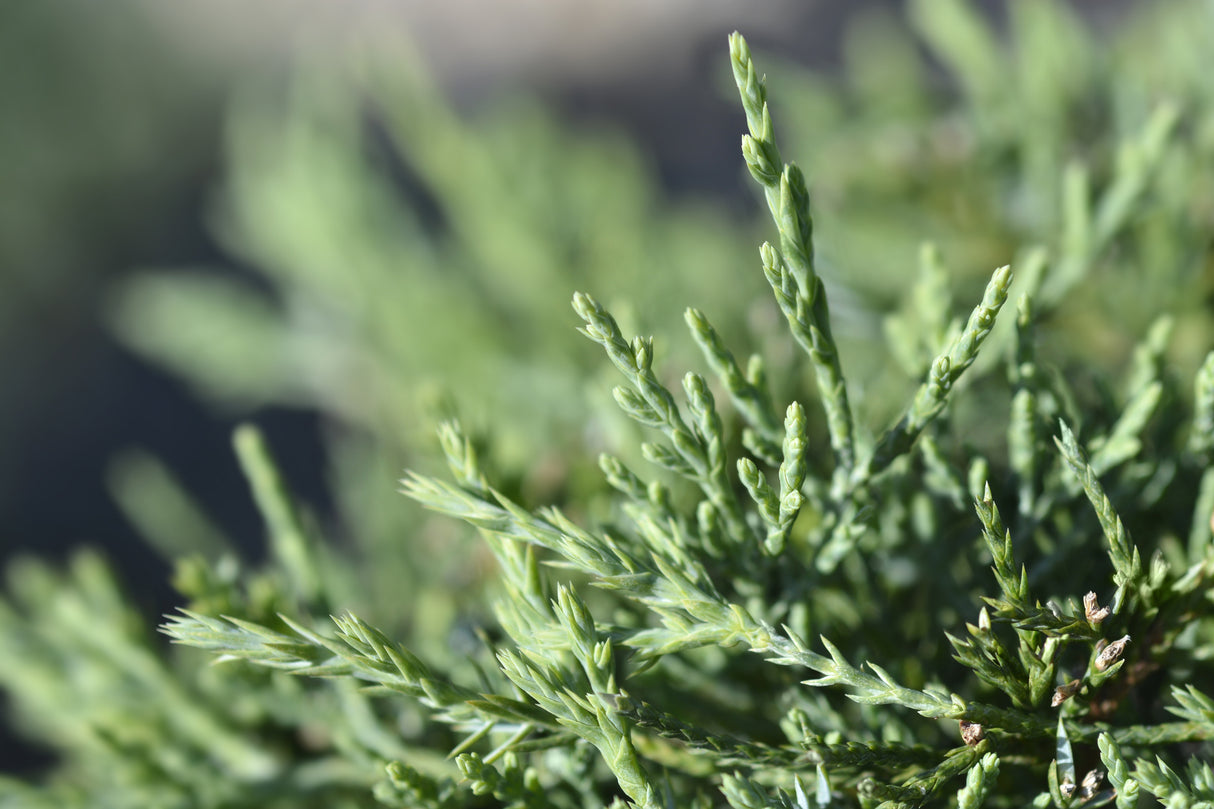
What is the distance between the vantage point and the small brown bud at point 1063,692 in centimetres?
28

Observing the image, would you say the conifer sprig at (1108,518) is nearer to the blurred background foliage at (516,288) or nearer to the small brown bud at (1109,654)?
the small brown bud at (1109,654)

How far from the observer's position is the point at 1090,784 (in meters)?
0.29

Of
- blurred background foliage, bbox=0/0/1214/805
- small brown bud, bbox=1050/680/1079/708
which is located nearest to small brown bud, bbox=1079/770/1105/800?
small brown bud, bbox=1050/680/1079/708

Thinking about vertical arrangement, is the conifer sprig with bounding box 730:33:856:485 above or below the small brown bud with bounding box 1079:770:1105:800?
above

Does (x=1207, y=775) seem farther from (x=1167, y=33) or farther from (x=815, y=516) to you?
(x=1167, y=33)

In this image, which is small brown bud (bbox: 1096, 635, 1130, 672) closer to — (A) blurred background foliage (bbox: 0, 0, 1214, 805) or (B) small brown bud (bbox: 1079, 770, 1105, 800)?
(B) small brown bud (bbox: 1079, 770, 1105, 800)

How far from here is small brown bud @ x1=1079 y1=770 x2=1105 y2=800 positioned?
29 centimetres

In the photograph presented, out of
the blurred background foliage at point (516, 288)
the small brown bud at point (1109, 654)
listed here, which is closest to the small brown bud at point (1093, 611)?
the small brown bud at point (1109, 654)

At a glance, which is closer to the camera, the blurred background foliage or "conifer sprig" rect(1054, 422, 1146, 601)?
"conifer sprig" rect(1054, 422, 1146, 601)

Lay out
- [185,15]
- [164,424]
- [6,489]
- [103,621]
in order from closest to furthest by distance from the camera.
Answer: [103,621], [6,489], [164,424], [185,15]

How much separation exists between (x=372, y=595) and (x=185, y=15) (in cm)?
335

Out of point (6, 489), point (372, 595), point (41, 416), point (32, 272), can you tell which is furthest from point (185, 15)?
point (372, 595)

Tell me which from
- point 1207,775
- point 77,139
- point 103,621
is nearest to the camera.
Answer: point 1207,775

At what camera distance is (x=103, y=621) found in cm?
46
